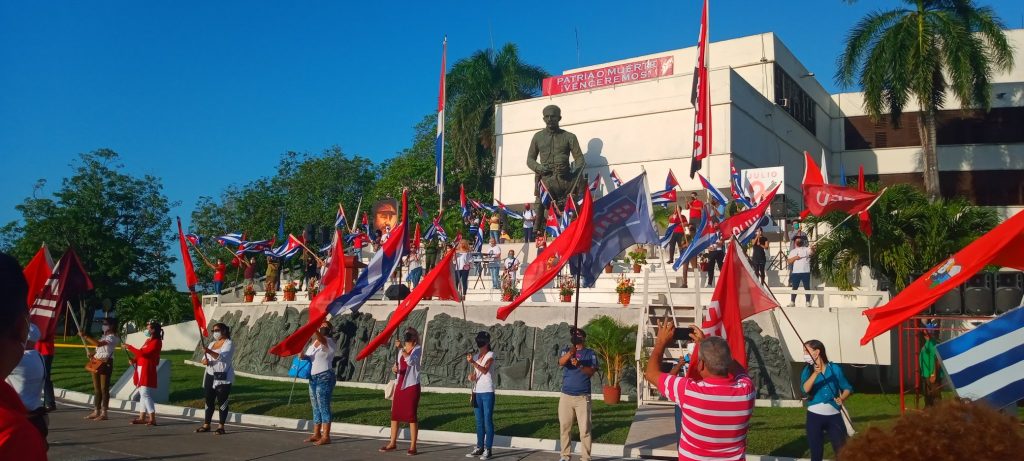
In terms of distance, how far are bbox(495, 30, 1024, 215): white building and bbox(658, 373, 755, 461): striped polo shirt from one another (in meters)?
26.7

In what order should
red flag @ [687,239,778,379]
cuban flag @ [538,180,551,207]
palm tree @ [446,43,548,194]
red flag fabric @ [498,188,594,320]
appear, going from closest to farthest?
red flag @ [687,239,778,379]
red flag fabric @ [498,188,594,320]
cuban flag @ [538,180,551,207]
palm tree @ [446,43,548,194]

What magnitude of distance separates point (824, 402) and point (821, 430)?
298 millimetres

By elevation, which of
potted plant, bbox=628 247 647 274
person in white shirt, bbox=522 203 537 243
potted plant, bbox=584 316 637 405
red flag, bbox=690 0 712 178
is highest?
red flag, bbox=690 0 712 178

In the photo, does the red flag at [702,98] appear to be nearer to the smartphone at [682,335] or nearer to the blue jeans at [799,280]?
the blue jeans at [799,280]

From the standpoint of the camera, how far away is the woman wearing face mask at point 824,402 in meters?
8.05

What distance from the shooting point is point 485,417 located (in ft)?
34.7

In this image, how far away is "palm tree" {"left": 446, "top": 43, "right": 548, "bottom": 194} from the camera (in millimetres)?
42250

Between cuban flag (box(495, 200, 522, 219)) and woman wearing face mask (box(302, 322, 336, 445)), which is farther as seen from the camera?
cuban flag (box(495, 200, 522, 219))

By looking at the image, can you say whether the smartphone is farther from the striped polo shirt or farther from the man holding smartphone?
the striped polo shirt

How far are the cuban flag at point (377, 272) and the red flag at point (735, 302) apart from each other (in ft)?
17.9

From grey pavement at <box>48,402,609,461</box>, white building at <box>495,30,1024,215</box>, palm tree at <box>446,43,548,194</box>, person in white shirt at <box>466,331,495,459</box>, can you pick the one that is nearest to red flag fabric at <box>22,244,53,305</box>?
grey pavement at <box>48,402,609,461</box>

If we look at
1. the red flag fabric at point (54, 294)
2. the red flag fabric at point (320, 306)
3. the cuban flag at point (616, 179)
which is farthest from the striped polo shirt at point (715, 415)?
the cuban flag at point (616, 179)

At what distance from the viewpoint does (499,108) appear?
38.3m

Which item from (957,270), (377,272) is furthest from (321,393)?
(957,270)
